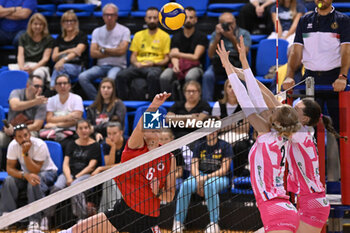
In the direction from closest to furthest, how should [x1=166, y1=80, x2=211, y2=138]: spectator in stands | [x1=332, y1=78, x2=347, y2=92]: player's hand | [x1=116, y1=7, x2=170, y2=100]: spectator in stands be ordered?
1. [x1=332, y1=78, x2=347, y2=92]: player's hand
2. [x1=166, y1=80, x2=211, y2=138]: spectator in stands
3. [x1=116, y1=7, x2=170, y2=100]: spectator in stands

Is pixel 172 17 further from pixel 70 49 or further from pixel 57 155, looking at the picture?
pixel 70 49

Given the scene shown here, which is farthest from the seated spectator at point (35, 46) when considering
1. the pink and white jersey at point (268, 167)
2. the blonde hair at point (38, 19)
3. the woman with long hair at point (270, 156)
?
the pink and white jersey at point (268, 167)

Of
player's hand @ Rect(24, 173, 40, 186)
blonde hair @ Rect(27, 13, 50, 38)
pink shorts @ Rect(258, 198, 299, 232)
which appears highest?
blonde hair @ Rect(27, 13, 50, 38)

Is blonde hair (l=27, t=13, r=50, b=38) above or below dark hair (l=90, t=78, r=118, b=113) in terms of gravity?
above

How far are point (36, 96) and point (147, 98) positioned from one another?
1.64 meters

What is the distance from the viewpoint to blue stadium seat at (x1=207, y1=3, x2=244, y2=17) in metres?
10.8

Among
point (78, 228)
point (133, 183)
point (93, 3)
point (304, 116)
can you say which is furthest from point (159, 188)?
point (93, 3)

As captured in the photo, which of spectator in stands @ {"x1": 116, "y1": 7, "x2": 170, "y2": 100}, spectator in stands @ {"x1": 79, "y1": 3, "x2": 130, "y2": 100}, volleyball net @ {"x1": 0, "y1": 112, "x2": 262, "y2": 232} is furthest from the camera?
spectator in stands @ {"x1": 79, "y1": 3, "x2": 130, "y2": 100}

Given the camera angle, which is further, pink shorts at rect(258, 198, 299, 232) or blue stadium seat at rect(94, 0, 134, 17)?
blue stadium seat at rect(94, 0, 134, 17)

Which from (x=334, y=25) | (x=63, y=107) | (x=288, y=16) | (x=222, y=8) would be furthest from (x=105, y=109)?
(x=334, y=25)

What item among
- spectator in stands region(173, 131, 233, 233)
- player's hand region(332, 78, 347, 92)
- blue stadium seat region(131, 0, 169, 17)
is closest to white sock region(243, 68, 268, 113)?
player's hand region(332, 78, 347, 92)

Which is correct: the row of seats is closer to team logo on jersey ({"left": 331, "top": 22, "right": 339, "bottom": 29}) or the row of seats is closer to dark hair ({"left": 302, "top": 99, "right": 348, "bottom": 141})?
team logo on jersey ({"left": 331, "top": 22, "right": 339, "bottom": 29})

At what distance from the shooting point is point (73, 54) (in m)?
10.1

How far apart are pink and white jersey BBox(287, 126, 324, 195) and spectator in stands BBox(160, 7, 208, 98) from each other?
→ 13.2 ft
